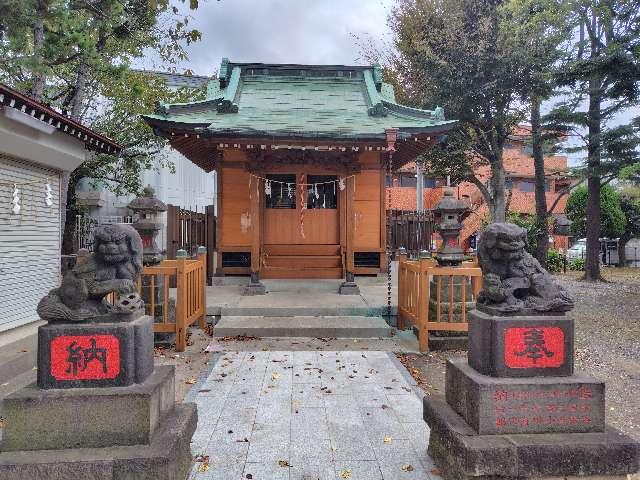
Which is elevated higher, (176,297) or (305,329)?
(176,297)

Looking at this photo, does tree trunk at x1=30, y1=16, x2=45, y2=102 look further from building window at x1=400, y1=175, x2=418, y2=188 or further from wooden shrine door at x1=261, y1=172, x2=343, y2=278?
building window at x1=400, y1=175, x2=418, y2=188

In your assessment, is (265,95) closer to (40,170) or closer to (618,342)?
(40,170)

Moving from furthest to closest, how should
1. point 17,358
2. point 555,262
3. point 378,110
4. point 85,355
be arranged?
point 555,262 < point 378,110 < point 17,358 < point 85,355

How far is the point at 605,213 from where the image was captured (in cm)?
2402

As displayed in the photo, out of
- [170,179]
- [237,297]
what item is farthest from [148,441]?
[170,179]

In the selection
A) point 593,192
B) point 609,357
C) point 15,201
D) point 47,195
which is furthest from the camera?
point 593,192

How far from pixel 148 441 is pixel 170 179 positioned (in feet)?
71.8

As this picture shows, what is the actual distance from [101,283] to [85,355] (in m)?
0.55

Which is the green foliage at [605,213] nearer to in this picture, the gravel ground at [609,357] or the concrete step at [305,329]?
the gravel ground at [609,357]

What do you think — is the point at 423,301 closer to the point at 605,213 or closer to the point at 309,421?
the point at 309,421

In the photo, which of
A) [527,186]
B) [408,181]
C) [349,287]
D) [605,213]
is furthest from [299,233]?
[527,186]

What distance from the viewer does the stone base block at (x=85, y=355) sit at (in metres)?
3.02

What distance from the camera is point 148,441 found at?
298 cm

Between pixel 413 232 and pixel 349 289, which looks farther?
pixel 413 232
